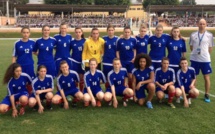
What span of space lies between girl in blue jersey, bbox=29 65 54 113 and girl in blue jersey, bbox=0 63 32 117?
0.50 feet

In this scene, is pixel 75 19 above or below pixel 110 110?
above

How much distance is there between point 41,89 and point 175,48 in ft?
9.81

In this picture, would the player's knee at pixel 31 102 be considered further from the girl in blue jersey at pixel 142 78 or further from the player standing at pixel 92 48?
the girl in blue jersey at pixel 142 78

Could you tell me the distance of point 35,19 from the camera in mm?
40156

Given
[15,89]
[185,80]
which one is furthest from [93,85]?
[185,80]

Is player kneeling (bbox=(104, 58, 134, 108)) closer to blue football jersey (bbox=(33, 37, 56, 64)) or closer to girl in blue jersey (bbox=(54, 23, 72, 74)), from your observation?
girl in blue jersey (bbox=(54, 23, 72, 74))

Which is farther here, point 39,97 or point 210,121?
point 39,97

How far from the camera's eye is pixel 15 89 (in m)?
4.91

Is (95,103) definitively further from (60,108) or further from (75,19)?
(75,19)

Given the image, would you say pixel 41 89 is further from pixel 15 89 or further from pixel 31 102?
pixel 15 89

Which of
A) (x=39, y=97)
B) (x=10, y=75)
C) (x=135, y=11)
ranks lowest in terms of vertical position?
(x=39, y=97)

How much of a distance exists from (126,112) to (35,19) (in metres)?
37.9

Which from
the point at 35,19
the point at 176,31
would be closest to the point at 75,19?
the point at 35,19

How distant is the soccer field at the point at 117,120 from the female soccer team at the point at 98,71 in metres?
0.17
